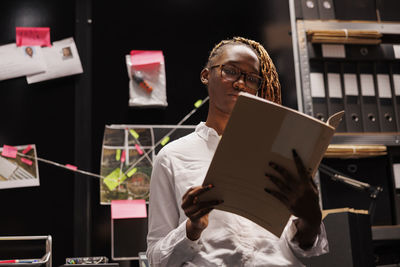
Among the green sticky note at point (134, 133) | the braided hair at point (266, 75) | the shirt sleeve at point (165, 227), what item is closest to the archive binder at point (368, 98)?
the braided hair at point (266, 75)

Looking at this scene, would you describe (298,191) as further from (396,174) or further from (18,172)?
(18,172)

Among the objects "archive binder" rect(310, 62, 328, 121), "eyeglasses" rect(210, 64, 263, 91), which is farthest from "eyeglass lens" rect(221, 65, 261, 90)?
"archive binder" rect(310, 62, 328, 121)

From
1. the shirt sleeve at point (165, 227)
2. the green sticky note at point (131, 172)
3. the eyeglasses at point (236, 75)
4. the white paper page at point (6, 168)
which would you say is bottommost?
the shirt sleeve at point (165, 227)

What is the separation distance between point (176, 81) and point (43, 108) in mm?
688

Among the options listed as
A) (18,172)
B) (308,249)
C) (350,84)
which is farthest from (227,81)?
(18,172)

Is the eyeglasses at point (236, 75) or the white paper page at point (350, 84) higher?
the white paper page at point (350, 84)

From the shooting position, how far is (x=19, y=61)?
2.28 meters

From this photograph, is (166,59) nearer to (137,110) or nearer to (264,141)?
(137,110)

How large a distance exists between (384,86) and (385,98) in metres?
0.06

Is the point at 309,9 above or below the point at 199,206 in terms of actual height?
above

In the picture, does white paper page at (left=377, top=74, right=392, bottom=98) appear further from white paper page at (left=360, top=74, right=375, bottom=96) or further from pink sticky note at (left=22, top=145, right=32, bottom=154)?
pink sticky note at (left=22, top=145, right=32, bottom=154)

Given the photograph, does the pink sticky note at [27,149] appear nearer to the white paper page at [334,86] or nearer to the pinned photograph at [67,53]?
the pinned photograph at [67,53]

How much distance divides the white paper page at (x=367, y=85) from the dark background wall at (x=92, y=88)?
0.32m

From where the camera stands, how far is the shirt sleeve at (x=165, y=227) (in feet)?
2.89
